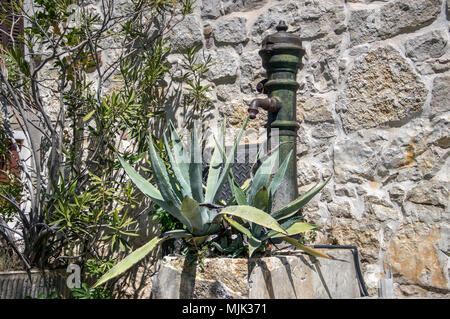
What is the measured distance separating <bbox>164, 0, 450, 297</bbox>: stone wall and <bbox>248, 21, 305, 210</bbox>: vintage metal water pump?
0.47ft

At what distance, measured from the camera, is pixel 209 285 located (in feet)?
5.91

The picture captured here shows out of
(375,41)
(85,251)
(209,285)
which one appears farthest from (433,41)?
(85,251)

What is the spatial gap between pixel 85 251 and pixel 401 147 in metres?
1.81

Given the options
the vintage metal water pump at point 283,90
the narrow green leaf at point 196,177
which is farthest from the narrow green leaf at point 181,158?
the vintage metal water pump at point 283,90

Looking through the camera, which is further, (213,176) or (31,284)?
(31,284)

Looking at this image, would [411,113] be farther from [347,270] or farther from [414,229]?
[347,270]

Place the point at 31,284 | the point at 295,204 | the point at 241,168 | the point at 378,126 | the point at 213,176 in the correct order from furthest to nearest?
the point at 241,168, the point at 31,284, the point at 378,126, the point at 213,176, the point at 295,204

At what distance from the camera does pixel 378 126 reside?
2.40 m

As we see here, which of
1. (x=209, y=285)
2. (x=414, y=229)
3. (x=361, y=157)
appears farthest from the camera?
(x=361, y=157)

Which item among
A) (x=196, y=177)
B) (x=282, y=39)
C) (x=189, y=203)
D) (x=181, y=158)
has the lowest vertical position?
(x=189, y=203)

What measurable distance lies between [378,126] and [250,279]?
109 centimetres

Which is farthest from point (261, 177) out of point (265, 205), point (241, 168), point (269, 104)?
point (241, 168)

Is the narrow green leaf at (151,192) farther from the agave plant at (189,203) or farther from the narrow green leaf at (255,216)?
the narrow green leaf at (255,216)

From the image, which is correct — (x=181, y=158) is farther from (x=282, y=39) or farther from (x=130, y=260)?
(x=282, y=39)
